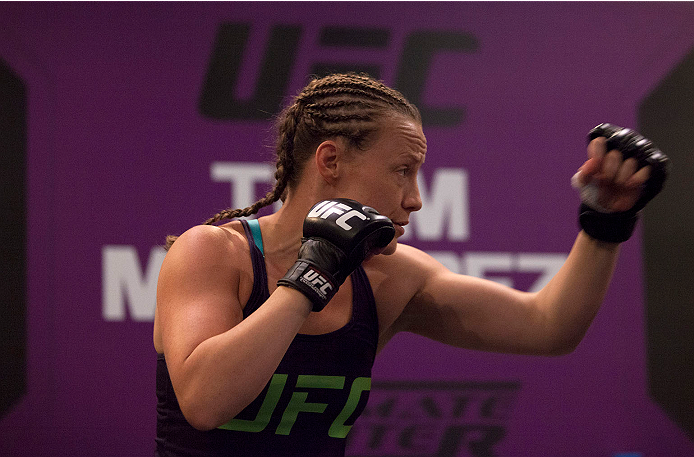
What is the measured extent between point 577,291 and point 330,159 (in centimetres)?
62

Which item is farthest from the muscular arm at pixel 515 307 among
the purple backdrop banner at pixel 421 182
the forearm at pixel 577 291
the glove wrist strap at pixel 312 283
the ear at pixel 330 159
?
the purple backdrop banner at pixel 421 182

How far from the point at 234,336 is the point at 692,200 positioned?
7.90 ft

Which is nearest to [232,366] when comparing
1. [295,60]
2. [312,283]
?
[312,283]

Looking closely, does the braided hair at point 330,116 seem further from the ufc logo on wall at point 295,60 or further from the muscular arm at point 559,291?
the ufc logo on wall at point 295,60

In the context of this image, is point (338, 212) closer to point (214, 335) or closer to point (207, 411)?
point (214, 335)

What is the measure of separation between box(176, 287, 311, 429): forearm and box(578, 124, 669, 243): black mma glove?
700 millimetres

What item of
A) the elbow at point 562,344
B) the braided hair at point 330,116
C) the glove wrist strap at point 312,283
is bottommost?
the elbow at point 562,344

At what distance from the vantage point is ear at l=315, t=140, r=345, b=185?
1371mm

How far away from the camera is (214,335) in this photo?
1107 millimetres

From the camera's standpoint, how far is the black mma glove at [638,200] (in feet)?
4.06

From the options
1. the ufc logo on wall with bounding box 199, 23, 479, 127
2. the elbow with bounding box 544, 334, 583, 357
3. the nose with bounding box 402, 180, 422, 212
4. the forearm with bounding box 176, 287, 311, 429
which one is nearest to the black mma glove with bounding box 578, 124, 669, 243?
the elbow with bounding box 544, 334, 583, 357

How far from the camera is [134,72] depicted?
8.14 ft

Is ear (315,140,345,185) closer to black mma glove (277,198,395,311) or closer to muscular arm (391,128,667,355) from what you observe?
black mma glove (277,198,395,311)

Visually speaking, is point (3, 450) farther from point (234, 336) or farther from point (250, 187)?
point (234, 336)
